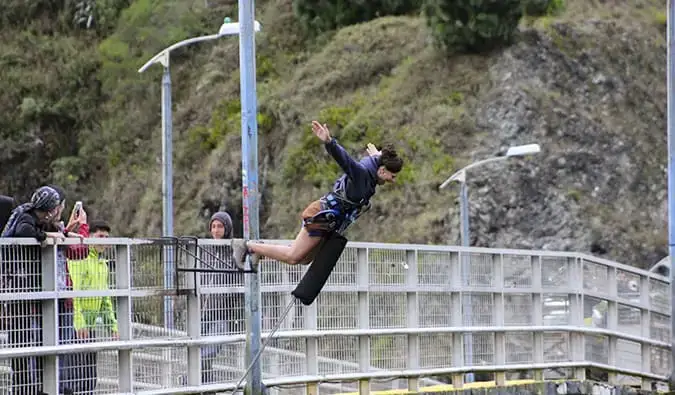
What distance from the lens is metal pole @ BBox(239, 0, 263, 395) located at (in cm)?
1714

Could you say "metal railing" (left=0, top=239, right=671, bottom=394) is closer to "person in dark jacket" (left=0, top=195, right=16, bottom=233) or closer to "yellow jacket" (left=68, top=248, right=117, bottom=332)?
"yellow jacket" (left=68, top=248, right=117, bottom=332)

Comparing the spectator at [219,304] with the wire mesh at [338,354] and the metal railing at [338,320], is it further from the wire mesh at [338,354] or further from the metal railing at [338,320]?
the wire mesh at [338,354]

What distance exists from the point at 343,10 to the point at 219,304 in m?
44.3

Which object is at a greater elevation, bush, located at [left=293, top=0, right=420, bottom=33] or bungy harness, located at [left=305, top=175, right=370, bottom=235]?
bush, located at [left=293, top=0, right=420, bottom=33]

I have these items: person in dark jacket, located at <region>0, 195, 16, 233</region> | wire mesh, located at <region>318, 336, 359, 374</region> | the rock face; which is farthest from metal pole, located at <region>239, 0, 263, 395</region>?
the rock face

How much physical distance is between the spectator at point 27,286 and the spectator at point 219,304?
7.56 feet

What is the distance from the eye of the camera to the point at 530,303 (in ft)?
76.0

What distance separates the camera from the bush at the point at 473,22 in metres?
53.1

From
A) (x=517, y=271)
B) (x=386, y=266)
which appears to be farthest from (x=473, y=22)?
(x=386, y=266)

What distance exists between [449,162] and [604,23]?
995 centimetres

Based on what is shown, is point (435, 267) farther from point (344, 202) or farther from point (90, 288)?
point (90, 288)

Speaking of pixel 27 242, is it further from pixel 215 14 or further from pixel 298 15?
pixel 215 14

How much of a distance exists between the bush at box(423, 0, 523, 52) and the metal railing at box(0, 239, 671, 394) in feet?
88.5

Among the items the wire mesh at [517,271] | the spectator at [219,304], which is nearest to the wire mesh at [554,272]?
the wire mesh at [517,271]
